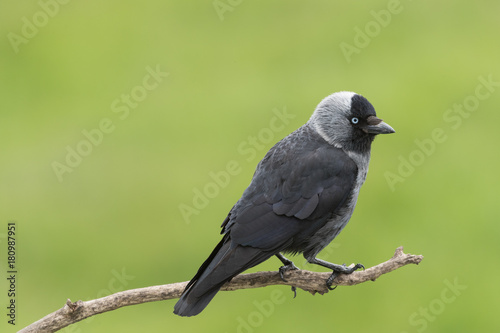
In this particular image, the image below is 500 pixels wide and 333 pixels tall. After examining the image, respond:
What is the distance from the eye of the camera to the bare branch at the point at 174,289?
3752 millimetres

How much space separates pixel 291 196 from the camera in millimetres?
4160

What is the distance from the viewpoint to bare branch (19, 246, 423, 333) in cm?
375

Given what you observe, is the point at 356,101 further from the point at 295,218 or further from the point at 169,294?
the point at 169,294

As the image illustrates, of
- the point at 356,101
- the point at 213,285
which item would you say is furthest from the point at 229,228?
the point at 356,101

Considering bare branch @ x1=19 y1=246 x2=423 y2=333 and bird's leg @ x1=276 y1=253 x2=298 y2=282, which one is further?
bird's leg @ x1=276 y1=253 x2=298 y2=282

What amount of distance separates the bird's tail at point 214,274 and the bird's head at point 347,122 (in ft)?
3.53

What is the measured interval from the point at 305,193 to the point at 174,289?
112 centimetres

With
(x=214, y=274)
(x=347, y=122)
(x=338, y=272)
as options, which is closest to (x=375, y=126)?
(x=347, y=122)

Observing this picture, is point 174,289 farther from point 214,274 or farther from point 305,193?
point 305,193

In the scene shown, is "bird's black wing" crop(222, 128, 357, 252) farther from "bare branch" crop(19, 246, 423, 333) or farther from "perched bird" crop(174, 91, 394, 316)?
"bare branch" crop(19, 246, 423, 333)

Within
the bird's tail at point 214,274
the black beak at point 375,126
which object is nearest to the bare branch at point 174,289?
the bird's tail at point 214,274

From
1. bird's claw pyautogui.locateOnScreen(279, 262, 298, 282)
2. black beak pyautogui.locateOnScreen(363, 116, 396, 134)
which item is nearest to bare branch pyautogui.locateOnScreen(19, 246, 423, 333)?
bird's claw pyautogui.locateOnScreen(279, 262, 298, 282)

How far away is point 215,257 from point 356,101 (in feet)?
5.04

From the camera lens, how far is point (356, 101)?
4.34 meters
